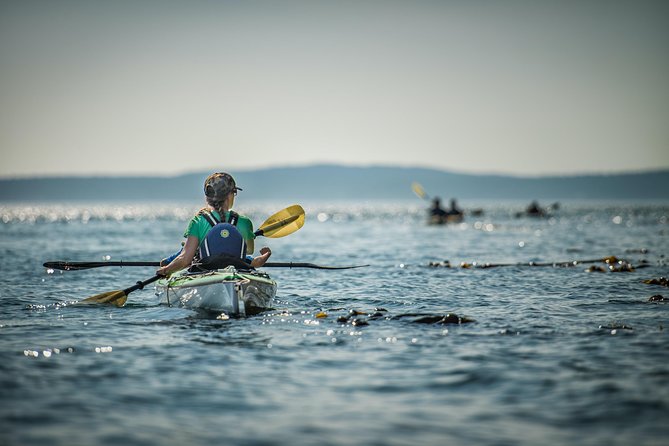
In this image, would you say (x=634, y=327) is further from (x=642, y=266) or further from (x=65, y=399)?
(x=642, y=266)

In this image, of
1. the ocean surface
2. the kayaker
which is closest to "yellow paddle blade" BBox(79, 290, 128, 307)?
the ocean surface

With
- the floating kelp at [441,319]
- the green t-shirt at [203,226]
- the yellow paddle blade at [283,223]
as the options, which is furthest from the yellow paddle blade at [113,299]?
the floating kelp at [441,319]

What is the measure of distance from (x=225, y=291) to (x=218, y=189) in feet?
6.52

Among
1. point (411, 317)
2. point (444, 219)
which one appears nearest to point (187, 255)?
point (411, 317)

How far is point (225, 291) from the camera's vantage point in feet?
42.2

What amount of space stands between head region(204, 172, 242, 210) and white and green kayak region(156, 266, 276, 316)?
130cm

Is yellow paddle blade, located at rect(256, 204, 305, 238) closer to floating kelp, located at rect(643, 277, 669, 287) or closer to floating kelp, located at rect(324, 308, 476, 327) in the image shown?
floating kelp, located at rect(324, 308, 476, 327)

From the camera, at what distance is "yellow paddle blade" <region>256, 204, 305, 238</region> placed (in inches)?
645

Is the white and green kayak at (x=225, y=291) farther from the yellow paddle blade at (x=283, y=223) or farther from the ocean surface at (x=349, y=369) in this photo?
the yellow paddle blade at (x=283, y=223)

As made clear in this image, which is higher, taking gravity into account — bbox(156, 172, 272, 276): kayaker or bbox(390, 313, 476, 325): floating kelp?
bbox(156, 172, 272, 276): kayaker

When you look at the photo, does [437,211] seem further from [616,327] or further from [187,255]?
[616,327]

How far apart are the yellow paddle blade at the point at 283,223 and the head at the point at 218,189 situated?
9.00ft

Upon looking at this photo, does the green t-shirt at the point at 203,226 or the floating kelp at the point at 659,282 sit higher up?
the green t-shirt at the point at 203,226

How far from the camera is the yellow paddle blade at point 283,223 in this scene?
53.8 feet
